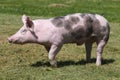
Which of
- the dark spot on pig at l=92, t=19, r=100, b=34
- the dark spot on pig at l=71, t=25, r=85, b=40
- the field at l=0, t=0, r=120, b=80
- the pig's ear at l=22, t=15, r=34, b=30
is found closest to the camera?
the field at l=0, t=0, r=120, b=80

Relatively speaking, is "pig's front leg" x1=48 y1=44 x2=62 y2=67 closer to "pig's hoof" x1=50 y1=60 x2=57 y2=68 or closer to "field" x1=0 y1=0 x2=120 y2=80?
"pig's hoof" x1=50 y1=60 x2=57 y2=68

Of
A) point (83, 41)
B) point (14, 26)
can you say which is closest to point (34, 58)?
point (83, 41)

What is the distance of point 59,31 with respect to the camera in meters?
11.0

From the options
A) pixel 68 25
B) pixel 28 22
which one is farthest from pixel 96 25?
pixel 28 22

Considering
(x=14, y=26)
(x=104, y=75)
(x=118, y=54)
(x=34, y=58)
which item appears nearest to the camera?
(x=104, y=75)

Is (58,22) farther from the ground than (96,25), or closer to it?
farther from the ground

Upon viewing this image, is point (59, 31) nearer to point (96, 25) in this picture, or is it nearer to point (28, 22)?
point (28, 22)

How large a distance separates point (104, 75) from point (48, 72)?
133cm

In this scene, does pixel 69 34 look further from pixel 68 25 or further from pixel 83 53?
pixel 83 53

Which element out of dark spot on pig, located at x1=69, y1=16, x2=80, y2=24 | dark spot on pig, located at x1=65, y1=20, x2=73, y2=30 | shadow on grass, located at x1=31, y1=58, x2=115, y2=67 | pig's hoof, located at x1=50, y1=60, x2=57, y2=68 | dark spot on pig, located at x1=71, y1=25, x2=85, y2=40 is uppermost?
dark spot on pig, located at x1=69, y1=16, x2=80, y2=24

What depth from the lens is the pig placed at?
10.9 metres

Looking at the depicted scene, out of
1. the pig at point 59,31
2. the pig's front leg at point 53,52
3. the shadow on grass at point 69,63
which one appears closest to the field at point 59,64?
the shadow on grass at point 69,63

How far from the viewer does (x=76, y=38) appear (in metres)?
11.2

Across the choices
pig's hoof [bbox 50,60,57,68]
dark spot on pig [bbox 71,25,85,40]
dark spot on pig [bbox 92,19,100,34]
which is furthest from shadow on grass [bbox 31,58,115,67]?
dark spot on pig [bbox 92,19,100,34]
